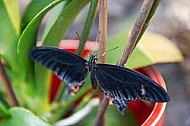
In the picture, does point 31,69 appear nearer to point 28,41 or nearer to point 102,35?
point 28,41

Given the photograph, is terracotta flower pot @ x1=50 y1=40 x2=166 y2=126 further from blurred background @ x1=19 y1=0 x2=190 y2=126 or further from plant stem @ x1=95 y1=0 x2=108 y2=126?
blurred background @ x1=19 y1=0 x2=190 y2=126

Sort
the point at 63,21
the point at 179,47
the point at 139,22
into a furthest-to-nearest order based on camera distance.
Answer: the point at 179,47 < the point at 63,21 < the point at 139,22

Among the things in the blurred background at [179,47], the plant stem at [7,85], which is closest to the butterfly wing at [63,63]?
the plant stem at [7,85]

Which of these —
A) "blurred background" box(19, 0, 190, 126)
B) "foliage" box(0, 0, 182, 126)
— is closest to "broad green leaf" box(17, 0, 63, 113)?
"foliage" box(0, 0, 182, 126)

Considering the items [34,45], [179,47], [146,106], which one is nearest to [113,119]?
[146,106]

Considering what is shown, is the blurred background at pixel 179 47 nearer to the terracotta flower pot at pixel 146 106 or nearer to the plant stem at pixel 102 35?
the terracotta flower pot at pixel 146 106

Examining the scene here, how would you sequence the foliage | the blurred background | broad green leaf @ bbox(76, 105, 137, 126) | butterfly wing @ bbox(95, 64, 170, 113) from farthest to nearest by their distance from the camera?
the blurred background, broad green leaf @ bbox(76, 105, 137, 126), the foliage, butterfly wing @ bbox(95, 64, 170, 113)

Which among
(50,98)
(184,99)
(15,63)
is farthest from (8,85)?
(184,99)
